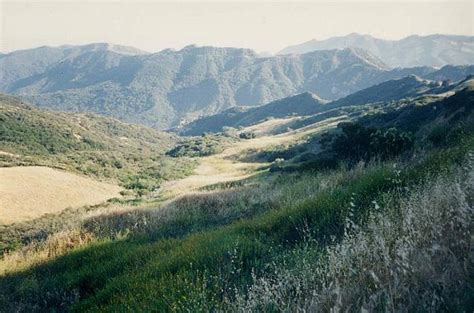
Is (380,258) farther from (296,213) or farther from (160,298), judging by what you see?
(296,213)

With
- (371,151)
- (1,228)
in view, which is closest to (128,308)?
(371,151)

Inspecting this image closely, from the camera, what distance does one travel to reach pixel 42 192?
54.7 metres

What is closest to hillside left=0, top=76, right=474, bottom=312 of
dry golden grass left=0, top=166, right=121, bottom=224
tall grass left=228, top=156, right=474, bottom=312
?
tall grass left=228, top=156, right=474, bottom=312

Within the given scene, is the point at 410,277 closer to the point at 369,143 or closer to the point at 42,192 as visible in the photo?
the point at 369,143

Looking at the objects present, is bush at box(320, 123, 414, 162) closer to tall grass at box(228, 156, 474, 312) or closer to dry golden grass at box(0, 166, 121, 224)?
tall grass at box(228, 156, 474, 312)

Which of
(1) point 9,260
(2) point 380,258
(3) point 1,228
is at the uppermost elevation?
(2) point 380,258

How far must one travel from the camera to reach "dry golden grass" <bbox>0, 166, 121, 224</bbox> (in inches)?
1875

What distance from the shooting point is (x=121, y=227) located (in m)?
13.0

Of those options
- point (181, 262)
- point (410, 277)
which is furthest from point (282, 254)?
point (410, 277)

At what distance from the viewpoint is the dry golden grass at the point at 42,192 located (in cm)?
4762

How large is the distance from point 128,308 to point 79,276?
3.61 metres

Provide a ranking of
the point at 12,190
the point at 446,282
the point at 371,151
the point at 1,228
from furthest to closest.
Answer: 1. the point at 12,190
2. the point at 1,228
3. the point at 371,151
4. the point at 446,282

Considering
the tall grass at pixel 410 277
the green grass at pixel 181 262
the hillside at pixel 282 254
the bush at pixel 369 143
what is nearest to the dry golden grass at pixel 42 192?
the bush at pixel 369 143

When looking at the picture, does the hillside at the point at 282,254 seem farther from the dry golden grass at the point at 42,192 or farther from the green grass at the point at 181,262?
the dry golden grass at the point at 42,192
